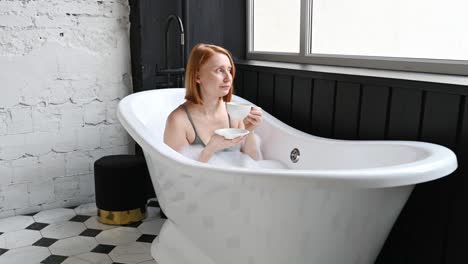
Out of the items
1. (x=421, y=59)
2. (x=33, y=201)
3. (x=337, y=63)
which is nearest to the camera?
(x=421, y=59)

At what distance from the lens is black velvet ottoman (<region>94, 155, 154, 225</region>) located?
2.33m

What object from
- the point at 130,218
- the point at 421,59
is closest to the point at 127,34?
the point at 130,218

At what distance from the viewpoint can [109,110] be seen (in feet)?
8.74

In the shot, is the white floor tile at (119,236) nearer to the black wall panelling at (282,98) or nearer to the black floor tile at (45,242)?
the black floor tile at (45,242)

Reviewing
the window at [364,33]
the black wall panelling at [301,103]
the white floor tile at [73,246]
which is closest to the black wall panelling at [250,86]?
the window at [364,33]

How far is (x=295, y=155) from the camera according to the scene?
2.03 metres

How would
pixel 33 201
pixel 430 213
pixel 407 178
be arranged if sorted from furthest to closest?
pixel 33 201 < pixel 430 213 < pixel 407 178

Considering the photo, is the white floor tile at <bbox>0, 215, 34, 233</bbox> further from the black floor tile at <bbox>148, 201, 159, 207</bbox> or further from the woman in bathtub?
the woman in bathtub

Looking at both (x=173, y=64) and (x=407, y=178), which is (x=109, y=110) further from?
(x=407, y=178)

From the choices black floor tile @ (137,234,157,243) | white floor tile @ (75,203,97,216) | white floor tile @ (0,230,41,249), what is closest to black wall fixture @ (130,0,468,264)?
white floor tile @ (75,203,97,216)

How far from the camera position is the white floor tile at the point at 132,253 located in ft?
6.64

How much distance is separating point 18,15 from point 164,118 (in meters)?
0.90

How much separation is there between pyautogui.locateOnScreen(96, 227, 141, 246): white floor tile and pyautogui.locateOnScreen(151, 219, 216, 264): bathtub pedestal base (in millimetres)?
235

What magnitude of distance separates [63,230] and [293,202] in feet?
4.97
